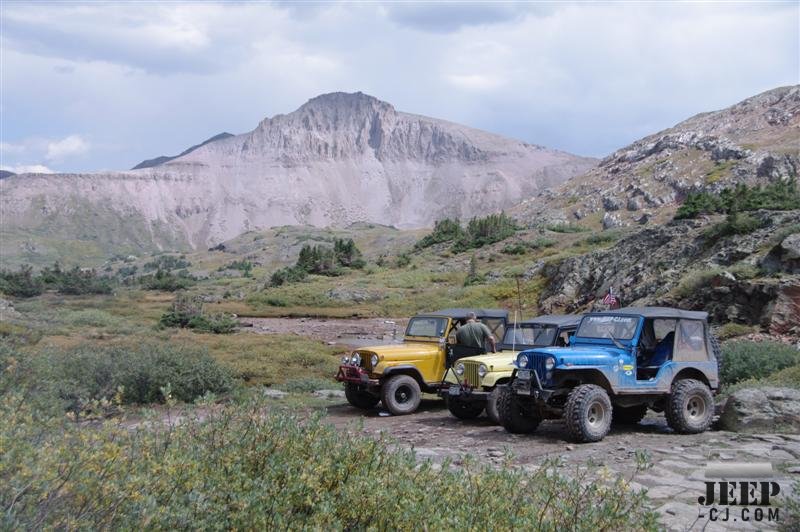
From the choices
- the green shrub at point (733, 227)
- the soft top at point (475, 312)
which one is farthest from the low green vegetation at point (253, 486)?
the green shrub at point (733, 227)

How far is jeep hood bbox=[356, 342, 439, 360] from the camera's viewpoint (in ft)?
42.1

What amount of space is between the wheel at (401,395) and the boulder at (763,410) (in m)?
5.43

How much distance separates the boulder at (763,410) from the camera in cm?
962

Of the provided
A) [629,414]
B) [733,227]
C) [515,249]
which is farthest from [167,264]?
[629,414]

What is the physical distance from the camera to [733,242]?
80.7 feet

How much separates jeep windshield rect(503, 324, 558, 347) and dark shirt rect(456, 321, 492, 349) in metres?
0.51

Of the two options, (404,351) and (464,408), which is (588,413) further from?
(404,351)

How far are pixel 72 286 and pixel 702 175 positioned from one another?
68815mm

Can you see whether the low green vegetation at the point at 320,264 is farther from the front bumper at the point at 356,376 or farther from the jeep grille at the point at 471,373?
the jeep grille at the point at 471,373

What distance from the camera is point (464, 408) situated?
12.0 metres

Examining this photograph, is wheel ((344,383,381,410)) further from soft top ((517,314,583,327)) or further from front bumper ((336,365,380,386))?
soft top ((517,314,583,327))

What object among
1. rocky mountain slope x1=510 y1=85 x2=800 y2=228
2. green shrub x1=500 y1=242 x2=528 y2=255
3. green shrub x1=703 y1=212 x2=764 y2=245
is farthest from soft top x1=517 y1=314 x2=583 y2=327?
rocky mountain slope x1=510 y1=85 x2=800 y2=228

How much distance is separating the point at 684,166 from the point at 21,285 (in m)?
75.5

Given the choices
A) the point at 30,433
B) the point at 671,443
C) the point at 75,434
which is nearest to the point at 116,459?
the point at 75,434
